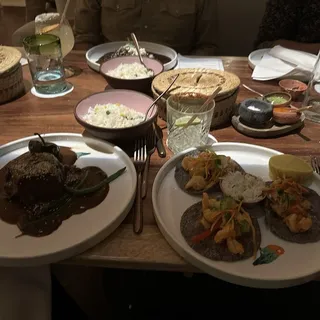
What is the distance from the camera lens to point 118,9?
2.57 m

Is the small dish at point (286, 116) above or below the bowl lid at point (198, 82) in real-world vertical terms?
below

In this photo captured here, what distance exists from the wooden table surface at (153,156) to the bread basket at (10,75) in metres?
0.04

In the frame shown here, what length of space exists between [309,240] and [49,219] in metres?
0.69

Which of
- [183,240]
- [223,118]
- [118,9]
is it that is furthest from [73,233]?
[118,9]

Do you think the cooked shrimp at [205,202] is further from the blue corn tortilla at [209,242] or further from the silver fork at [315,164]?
the silver fork at [315,164]

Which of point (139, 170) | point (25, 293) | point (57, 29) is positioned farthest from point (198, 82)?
point (25, 293)

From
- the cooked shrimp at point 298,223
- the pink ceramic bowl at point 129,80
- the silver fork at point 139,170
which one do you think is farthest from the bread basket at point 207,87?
the cooked shrimp at point 298,223

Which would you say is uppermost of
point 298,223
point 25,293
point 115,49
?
point 298,223

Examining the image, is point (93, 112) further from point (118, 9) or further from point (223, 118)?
point (118, 9)

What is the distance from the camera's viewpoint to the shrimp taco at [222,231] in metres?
0.98

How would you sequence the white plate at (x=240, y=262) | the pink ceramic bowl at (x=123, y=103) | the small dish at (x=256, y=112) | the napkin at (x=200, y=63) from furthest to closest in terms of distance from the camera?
the napkin at (x=200, y=63) → the small dish at (x=256, y=112) → the pink ceramic bowl at (x=123, y=103) → the white plate at (x=240, y=262)

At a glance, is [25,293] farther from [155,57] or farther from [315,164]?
[155,57]

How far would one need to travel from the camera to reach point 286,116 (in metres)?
1.48

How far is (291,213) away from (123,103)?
78 cm
